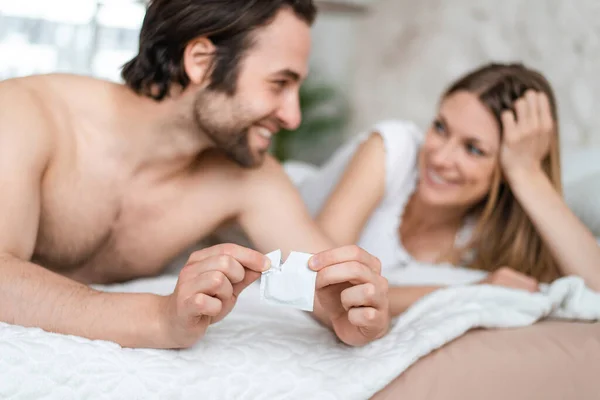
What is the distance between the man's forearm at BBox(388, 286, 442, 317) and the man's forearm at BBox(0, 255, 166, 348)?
22.6 inches

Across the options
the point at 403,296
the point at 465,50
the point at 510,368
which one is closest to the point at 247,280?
the point at 510,368

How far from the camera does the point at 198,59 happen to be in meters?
1.36

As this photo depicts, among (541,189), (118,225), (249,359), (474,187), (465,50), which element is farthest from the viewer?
(465,50)

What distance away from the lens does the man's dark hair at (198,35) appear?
1.33m

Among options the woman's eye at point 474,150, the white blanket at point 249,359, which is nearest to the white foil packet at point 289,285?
the white blanket at point 249,359

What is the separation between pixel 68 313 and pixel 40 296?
0.16 ft

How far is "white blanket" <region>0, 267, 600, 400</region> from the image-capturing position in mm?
844

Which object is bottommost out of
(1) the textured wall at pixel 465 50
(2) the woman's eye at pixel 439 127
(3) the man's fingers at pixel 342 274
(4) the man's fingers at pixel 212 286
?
(4) the man's fingers at pixel 212 286

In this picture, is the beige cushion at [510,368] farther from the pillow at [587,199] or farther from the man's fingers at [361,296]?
the pillow at [587,199]

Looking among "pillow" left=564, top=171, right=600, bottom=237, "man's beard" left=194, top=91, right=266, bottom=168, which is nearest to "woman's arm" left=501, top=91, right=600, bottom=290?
"pillow" left=564, top=171, right=600, bottom=237

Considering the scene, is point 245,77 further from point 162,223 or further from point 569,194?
point 569,194

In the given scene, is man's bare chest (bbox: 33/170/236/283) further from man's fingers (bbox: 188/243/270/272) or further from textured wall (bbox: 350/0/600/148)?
textured wall (bbox: 350/0/600/148)

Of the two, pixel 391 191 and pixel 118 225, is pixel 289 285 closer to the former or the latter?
pixel 118 225

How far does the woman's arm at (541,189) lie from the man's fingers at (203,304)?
3.34 ft
